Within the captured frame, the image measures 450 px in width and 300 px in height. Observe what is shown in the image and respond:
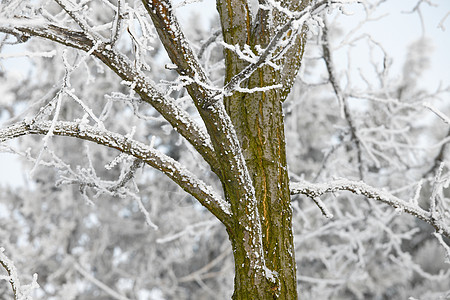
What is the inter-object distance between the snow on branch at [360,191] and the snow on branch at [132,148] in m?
0.41

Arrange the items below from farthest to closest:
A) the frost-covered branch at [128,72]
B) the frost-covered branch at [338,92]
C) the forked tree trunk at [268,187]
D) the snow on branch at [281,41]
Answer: the frost-covered branch at [338,92]
the forked tree trunk at [268,187]
the frost-covered branch at [128,72]
the snow on branch at [281,41]

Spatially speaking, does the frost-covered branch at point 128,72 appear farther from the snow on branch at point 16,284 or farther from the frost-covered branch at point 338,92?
the frost-covered branch at point 338,92

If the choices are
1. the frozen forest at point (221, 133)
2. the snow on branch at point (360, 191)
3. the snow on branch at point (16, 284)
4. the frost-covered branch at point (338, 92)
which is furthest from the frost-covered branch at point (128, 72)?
the frost-covered branch at point (338, 92)

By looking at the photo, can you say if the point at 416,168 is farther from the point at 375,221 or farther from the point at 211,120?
the point at 211,120

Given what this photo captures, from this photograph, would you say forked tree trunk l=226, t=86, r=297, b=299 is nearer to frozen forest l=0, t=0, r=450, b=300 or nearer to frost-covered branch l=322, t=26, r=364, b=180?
frozen forest l=0, t=0, r=450, b=300

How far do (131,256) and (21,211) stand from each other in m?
3.08

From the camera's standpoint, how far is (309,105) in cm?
1325

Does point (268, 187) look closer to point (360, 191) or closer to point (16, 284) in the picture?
point (360, 191)

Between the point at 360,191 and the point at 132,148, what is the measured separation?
1070 millimetres

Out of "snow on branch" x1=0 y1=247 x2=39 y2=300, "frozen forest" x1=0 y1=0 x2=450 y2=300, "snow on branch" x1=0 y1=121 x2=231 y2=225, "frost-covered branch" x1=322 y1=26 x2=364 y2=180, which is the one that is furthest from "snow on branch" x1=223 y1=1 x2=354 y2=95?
"frost-covered branch" x1=322 y1=26 x2=364 y2=180

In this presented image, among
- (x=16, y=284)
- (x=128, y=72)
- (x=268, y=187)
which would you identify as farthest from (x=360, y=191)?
(x=16, y=284)

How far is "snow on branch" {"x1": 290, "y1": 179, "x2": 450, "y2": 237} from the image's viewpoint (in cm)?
199

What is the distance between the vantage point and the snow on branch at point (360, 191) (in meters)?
1.99

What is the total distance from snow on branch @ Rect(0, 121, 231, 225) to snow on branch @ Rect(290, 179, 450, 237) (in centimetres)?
41
